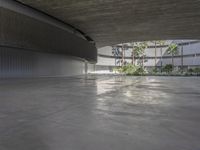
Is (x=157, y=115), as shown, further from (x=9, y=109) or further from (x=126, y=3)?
(x=126, y=3)

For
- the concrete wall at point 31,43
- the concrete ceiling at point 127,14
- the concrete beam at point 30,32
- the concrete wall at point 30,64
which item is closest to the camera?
the concrete beam at point 30,32

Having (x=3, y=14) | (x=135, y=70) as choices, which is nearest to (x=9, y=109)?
(x=3, y=14)

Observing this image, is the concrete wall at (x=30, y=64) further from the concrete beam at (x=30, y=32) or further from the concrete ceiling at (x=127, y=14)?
the concrete ceiling at (x=127, y=14)

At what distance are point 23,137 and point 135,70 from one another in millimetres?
32993

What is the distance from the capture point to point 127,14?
18594 mm

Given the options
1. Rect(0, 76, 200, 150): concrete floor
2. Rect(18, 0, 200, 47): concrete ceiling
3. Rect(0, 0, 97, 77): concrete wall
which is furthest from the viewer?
Rect(18, 0, 200, 47): concrete ceiling

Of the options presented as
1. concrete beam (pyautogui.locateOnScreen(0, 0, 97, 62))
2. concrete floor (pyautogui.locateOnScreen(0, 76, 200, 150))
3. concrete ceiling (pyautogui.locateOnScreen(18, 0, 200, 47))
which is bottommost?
concrete floor (pyautogui.locateOnScreen(0, 76, 200, 150))

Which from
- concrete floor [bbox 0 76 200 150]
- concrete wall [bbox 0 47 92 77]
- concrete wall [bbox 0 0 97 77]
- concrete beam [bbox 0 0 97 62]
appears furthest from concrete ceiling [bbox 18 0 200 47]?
concrete floor [bbox 0 76 200 150]

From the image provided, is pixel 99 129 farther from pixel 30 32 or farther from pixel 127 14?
pixel 127 14

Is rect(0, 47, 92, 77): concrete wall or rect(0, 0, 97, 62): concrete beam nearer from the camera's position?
rect(0, 0, 97, 62): concrete beam

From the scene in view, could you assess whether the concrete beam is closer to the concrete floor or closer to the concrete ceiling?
the concrete ceiling

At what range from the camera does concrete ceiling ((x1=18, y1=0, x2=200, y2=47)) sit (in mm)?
15773

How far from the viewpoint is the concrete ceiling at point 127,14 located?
1577 cm

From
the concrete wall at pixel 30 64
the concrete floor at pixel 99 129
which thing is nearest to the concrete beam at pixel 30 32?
the concrete wall at pixel 30 64
